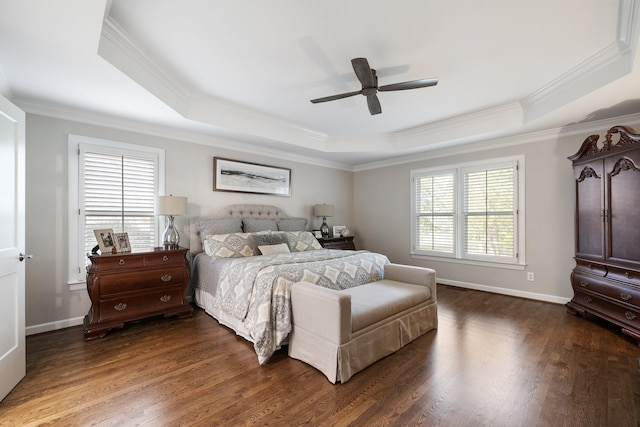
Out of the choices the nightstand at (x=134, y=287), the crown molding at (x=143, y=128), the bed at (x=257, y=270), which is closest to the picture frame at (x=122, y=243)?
the nightstand at (x=134, y=287)

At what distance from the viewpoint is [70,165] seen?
10.2 ft

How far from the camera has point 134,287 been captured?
3.03 metres

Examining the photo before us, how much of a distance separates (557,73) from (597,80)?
328 millimetres

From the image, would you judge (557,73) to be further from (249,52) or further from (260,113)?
(260,113)

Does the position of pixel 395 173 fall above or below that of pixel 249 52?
below

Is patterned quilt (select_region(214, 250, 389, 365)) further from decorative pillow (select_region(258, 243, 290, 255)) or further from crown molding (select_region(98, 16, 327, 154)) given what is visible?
crown molding (select_region(98, 16, 327, 154))

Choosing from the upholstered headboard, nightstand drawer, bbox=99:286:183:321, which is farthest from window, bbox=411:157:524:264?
nightstand drawer, bbox=99:286:183:321

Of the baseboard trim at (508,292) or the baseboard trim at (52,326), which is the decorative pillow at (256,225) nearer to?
the baseboard trim at (52,326)

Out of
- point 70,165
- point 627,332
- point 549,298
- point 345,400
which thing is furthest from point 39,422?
point 549,298

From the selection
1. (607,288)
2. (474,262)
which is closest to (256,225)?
(474,262)

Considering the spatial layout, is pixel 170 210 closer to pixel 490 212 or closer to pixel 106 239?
pixel 106 239

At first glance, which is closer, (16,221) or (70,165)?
(16,221)

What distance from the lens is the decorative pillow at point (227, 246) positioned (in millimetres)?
3498

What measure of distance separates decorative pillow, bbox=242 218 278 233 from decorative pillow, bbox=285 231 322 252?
1.32ft
